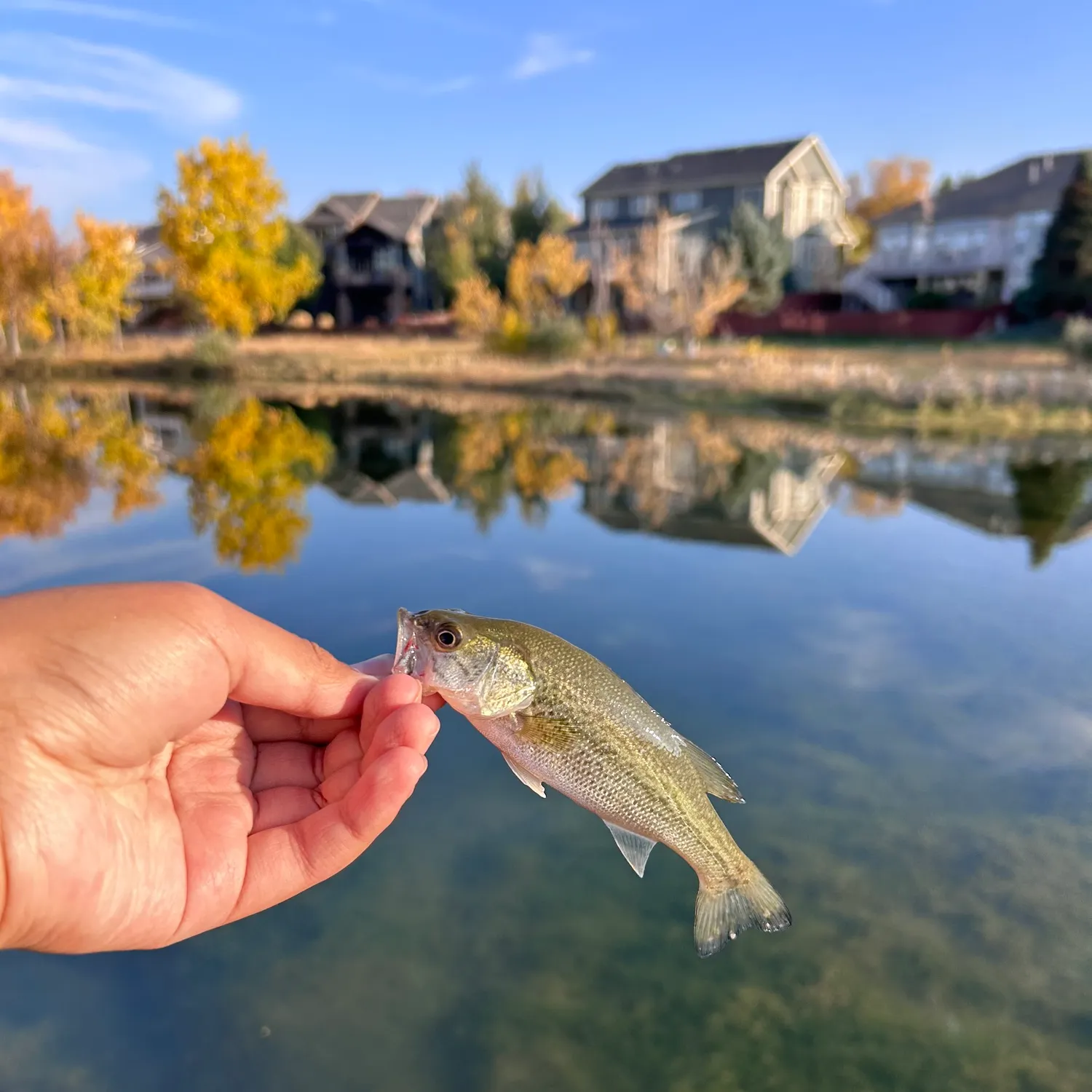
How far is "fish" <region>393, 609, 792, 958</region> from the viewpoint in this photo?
6.59 ft

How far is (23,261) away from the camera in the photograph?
36.2 meters

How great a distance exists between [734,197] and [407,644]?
4962cm

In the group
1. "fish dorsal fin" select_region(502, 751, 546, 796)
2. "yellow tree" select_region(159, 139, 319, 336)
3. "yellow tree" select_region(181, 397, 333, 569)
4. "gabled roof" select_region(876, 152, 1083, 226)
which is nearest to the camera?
"fish dorsal fin" select_region(502, 751, 546, 796)

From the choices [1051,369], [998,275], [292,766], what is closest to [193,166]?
[1051,369]

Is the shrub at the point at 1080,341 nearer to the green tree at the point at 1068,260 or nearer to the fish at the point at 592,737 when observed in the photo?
the green tree at the point at 1068,260

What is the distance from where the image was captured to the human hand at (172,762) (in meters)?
1.79

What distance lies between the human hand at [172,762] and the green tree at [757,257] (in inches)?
1625

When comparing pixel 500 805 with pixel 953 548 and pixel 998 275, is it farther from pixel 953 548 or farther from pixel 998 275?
pixel 998 275

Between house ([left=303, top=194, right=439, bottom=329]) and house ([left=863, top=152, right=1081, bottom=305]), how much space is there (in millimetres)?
26990

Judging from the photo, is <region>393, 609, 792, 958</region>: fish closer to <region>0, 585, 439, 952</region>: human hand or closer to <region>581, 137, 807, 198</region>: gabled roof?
<region>0, 585, 439, 952</region>: human hand

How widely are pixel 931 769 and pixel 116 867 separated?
219 inches

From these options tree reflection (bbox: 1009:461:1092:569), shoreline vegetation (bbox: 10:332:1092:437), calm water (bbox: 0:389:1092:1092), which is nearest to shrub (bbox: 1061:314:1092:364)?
shoreline vegetation (bbox: 10:332:1092:437)

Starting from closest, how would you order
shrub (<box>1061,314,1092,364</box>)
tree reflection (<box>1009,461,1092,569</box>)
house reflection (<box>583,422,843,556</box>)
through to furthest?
1. tree reflection (<box>1009,461,1092,569</box>)
2. house reflection (<box>583,422,843,556</box>)
3. shrub (<box>1061,314,1092,364</box>)

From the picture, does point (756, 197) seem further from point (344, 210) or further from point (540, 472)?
point (540, 472)
